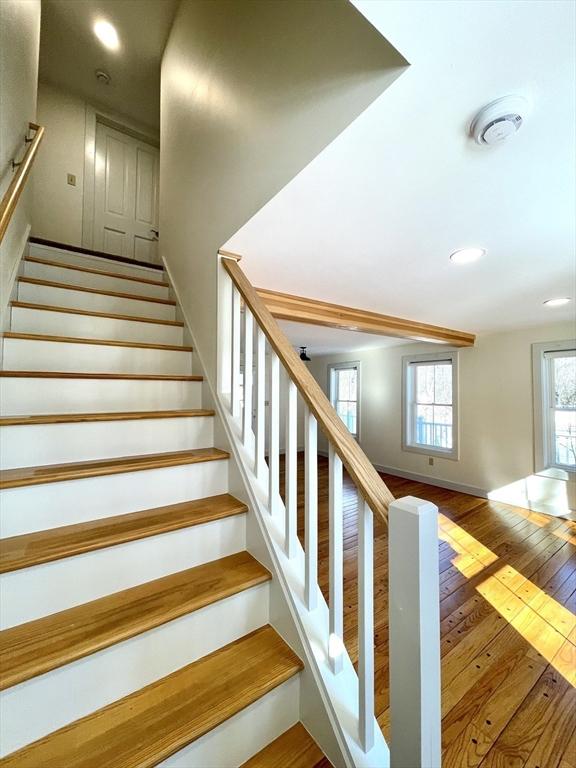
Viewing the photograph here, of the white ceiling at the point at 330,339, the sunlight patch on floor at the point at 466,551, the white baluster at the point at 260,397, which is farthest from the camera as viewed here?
the white ceiling at the point at 330,339

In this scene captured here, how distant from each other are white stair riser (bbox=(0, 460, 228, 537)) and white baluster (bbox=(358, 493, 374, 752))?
82 centimetres

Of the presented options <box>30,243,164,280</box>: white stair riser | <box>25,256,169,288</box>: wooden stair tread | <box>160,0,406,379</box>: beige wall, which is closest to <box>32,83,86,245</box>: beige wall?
<box>30,243,164,280</box>: white stair riser

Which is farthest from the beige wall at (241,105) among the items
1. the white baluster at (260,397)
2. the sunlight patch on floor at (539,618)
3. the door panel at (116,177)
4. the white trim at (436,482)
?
the white trim at (436,482)

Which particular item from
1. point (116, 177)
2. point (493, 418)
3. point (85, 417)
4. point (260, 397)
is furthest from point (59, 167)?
point (493, 418)

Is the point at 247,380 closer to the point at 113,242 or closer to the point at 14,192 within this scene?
the point at 14,192

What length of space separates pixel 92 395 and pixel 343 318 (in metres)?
1.89

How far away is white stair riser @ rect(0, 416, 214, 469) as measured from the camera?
1165mm

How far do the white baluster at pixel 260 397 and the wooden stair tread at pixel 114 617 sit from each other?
38cm

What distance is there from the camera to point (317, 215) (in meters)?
1.26

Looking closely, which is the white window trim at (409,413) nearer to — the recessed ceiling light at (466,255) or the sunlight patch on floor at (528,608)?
the sunlight patch on floor at (528,608)

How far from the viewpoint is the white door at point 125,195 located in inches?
148

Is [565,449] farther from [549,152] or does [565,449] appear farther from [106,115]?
[106,115]

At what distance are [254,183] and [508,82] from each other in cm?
85

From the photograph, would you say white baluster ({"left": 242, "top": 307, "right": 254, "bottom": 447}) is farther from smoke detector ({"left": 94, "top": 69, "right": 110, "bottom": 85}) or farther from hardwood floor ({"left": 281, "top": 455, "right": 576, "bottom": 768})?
smoke detector ({"left": 94, "top": 69, "right": 110, "bottom": 85})
